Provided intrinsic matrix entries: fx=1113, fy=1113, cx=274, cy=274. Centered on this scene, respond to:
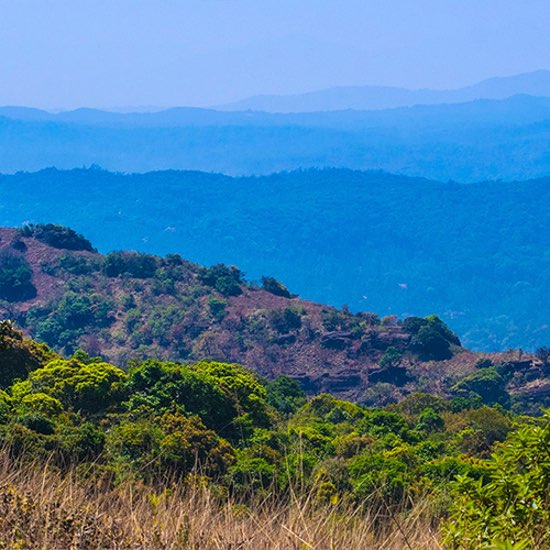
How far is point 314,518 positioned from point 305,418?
2531cm

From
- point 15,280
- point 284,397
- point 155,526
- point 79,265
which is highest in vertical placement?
point 155,526

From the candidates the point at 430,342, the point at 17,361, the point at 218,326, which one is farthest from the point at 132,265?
the point at 17,361

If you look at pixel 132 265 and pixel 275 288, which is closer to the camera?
pixel 132 265

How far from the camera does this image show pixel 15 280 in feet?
271

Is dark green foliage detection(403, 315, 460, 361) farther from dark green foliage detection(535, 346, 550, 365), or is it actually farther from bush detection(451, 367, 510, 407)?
bush detection(451, 367, 510, 407)

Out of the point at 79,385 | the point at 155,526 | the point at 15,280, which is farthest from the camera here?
the point at 15,280

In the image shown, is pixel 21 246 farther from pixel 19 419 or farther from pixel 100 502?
pixel 100 502

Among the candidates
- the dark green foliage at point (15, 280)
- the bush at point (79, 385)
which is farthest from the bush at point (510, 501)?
the dark green foliage at point (15, 280)

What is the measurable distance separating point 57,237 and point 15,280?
7367 mm

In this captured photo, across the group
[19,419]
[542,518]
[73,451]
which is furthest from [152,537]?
[19,419]

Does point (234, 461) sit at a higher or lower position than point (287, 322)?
higher

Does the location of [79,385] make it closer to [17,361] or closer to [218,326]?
[17,361]

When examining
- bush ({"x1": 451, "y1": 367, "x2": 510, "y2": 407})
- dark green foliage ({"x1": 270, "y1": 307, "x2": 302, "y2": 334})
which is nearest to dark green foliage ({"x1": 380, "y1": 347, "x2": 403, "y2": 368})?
bush ({"x1": 451, "y1": 367, "x2": 510, "y2": 407})

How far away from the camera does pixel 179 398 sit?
2430 cm
